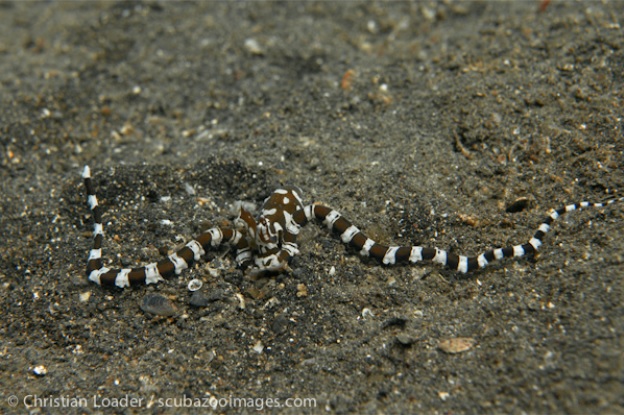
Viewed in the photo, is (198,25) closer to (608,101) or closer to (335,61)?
(335,61)

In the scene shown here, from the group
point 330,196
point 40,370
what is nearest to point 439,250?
point 330,196

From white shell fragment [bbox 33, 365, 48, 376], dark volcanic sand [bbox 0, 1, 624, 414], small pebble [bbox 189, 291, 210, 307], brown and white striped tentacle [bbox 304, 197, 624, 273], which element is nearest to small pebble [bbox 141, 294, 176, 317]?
dark volcanic sand [bbox 0, 1, 624, 414]

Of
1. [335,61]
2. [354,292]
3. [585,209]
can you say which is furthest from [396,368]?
[335,61]

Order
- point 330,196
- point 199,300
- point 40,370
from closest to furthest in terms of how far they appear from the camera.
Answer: point 40,370 → point 199,300 → point 330,196

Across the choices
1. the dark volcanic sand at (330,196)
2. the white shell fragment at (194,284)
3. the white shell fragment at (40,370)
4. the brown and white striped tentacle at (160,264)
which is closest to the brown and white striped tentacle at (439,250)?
the dark volcanic sand at (330,196)

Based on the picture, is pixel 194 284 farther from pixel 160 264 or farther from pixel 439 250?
pixel 439 250

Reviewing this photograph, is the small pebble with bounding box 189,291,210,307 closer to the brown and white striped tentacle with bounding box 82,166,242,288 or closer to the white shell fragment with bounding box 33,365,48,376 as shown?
the brown and white striped tentacle with bounding box 82,166,242,288
